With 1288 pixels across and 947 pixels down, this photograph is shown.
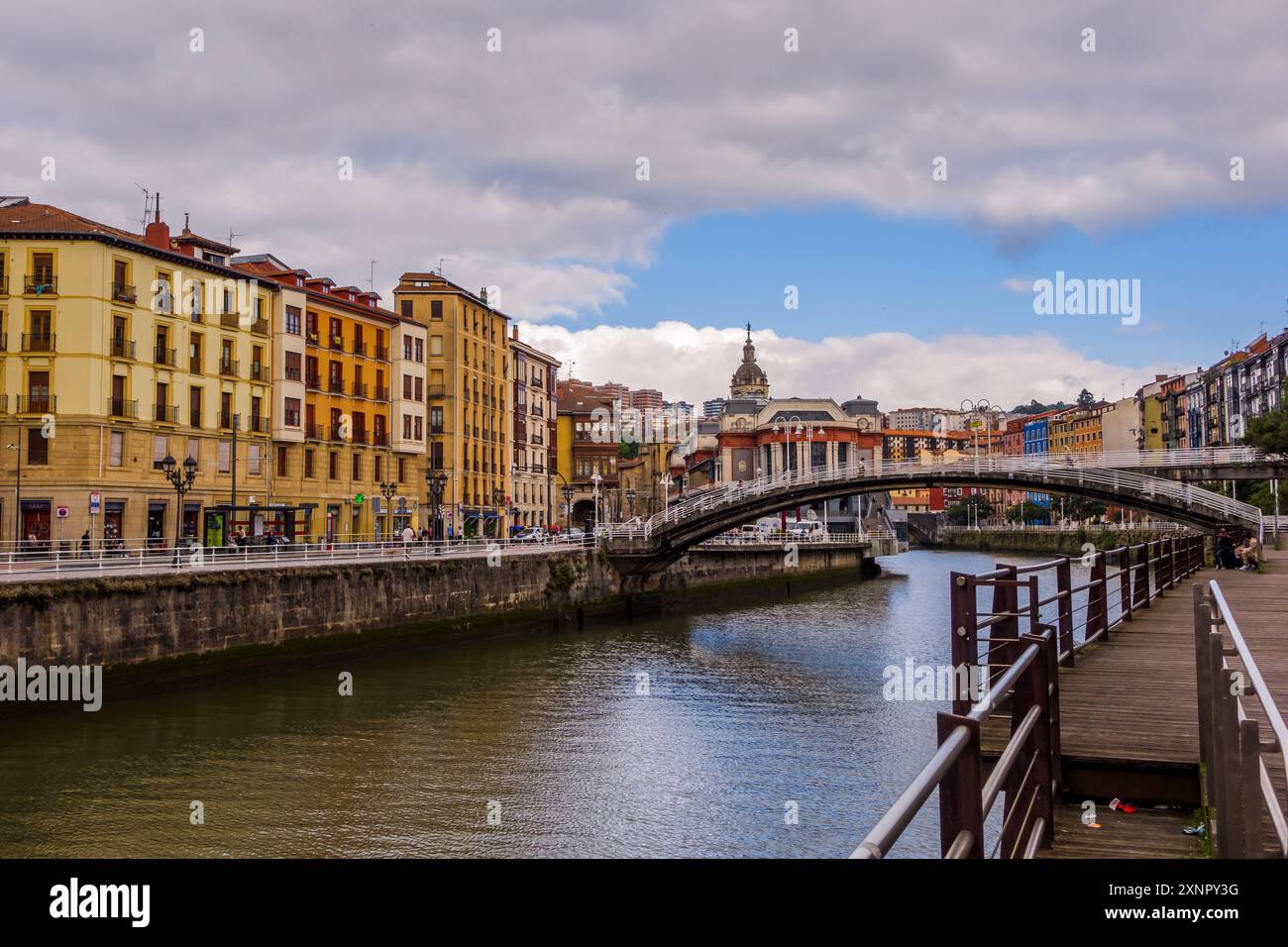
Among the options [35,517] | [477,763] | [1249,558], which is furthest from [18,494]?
[1249,558]

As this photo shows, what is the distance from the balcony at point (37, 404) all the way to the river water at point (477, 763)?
1838cm

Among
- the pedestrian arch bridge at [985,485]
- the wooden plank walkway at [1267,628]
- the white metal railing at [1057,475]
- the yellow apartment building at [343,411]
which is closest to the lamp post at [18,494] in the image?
the yellow apartment building at [343,411]

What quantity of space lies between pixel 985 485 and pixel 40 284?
122 feet

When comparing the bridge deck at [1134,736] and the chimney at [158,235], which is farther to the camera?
the chimney at [158,235]

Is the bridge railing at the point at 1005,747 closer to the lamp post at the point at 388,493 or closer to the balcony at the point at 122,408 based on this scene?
the balcony at the point at 122,408

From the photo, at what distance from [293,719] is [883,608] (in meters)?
34.2

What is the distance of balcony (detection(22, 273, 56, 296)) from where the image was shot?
4207 centimetres

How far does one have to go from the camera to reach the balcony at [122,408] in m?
42.8

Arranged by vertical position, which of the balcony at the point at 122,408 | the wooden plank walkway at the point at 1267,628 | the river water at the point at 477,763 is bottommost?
the river water at the point at 477,763

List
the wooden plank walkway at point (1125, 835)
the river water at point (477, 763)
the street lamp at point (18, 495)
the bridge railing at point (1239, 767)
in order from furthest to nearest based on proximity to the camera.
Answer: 1. the street lamp at point (18, 495)
2. the river water at point (477, 763)
3. the wooden plank walkway at point (1125, 835)
4. the bridge railing at point (1239, 767)

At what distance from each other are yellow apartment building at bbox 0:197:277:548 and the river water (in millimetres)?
16370

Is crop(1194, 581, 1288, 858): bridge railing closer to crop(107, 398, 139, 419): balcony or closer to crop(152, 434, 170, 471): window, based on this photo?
crop(107, 398, 139, 419): balcony
